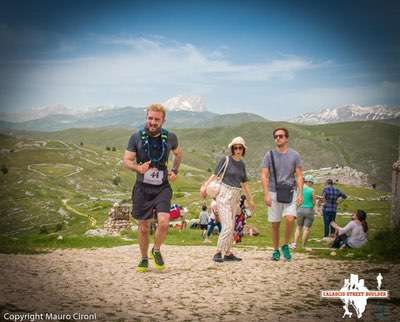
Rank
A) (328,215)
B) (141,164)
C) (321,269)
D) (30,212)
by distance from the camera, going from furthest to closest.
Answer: (30,212)
(328,215)
(321,269)
(141,164)

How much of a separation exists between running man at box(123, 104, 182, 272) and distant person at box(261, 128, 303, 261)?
2.77m

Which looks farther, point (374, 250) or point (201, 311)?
point (374, 250)

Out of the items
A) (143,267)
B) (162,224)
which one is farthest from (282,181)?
(143,267)

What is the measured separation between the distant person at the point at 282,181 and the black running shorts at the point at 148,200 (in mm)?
2812

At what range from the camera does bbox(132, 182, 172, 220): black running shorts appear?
9055 millimetres

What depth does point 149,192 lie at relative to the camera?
9055 mm

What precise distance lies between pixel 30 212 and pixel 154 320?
4007 inches

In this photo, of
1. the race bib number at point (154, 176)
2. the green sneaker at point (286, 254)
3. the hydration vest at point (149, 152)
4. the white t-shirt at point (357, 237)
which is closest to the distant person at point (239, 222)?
the white t-shirt at point (357, 237)

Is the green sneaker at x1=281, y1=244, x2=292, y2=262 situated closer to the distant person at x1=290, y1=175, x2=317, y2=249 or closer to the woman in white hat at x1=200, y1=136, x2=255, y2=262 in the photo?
the woman in white hat at x1=200, y1=136, x2=255, y2=262

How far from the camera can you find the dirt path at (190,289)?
19.7 feet

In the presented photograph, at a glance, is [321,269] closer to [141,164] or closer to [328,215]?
[141,164]

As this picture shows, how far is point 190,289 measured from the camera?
299 inches

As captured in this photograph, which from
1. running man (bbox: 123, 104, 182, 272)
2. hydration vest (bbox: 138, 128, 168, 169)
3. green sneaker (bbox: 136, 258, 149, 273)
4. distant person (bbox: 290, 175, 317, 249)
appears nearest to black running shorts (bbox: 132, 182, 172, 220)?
running man (bbox: 123, 104, 182, 272)

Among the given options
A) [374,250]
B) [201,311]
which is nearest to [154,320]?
[201,311]
